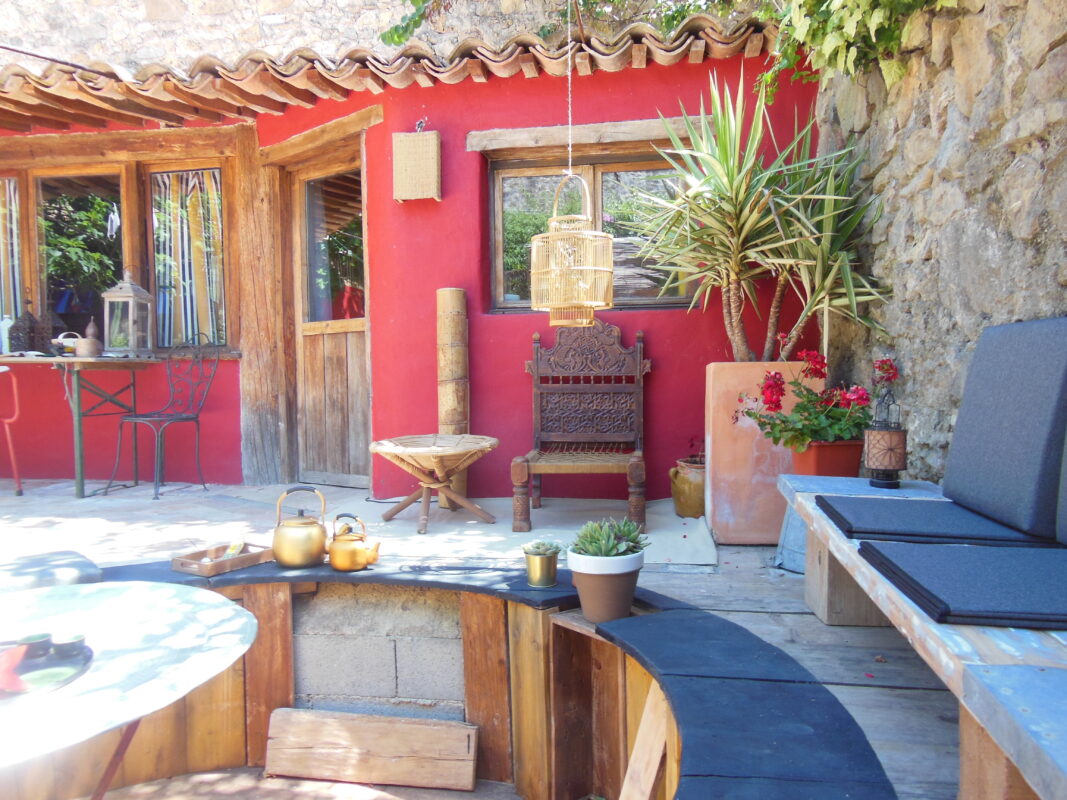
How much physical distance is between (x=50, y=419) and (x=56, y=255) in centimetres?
131

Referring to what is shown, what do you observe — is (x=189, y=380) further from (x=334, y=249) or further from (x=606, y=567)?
(x=606, y=567)

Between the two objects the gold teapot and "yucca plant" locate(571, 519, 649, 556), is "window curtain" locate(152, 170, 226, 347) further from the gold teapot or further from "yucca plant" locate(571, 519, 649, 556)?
"yucca plant" locate(571, 519, 649, 556)

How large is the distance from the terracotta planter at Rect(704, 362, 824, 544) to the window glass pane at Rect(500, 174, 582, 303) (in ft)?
5.57

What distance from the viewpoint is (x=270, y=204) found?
5402mm

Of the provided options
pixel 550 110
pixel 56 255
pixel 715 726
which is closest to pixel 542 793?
pixel 715 726

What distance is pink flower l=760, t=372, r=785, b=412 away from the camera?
10.5 feet

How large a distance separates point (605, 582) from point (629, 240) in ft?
9.25

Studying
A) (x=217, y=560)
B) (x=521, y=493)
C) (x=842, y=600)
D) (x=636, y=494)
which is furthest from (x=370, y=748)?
(x=842, y=600)

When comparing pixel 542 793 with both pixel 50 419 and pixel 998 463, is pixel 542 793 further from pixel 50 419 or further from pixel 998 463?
pixel 50 419

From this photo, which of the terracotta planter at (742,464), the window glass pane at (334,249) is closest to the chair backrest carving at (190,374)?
the window glass pane at (334,249)

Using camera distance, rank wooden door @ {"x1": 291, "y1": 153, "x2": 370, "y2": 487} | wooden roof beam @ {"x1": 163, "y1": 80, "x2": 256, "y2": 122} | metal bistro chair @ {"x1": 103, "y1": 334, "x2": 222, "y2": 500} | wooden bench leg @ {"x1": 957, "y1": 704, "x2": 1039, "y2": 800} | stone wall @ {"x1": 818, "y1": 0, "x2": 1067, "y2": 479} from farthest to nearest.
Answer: metal bistro chair @ {"x1": 103, "y1": 334, "x2": 222, "y2": 500} < wooden door @ {"x1": 291, "y1": 153, "x2": 370, "y2": 487} < wooden roof beam @ {"x1": 163, "y1": 80, "x2": 256, "y2": 122} < stone wall @ {"x1": 818, "y1": 0, "x2": 1067, "y2": 479} < wooden bench leg @ {"x1": 957, "y1": 704, "x2": 1039, "y2": 800}

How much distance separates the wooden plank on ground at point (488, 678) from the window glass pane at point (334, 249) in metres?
2.96

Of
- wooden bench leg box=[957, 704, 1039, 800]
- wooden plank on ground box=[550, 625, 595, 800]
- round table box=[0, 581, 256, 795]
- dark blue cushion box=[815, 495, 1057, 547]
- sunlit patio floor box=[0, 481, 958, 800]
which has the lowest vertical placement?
wooden plank on ground box=[550, 625, 595, 800]

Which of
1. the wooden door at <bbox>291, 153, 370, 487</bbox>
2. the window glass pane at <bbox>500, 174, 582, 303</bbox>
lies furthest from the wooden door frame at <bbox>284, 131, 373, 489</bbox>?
the window glass pane at <bbox>500, 174, 582, 303</bbox>
